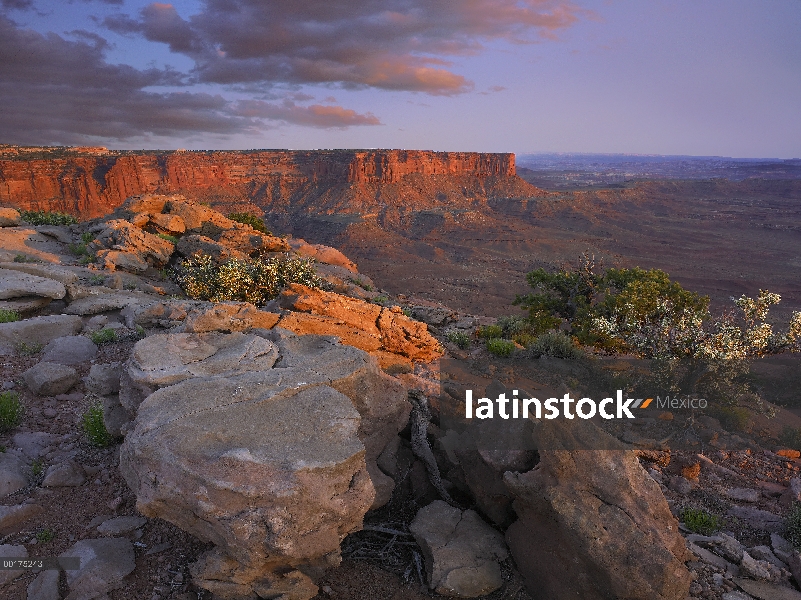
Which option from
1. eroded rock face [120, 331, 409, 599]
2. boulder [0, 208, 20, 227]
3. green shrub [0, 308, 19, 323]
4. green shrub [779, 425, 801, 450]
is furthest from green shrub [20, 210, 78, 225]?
green shrub [779, 425, 801, 450]

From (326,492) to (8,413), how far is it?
18.0 ft

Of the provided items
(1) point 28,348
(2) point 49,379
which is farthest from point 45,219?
(2) point 49,379

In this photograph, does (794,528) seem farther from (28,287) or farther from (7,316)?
(28,287)

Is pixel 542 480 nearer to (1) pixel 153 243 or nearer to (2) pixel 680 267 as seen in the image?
(1) pixel 153 243

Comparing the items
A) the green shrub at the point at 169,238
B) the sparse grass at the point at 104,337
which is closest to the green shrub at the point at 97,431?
the sparse grass at the point at 104,337

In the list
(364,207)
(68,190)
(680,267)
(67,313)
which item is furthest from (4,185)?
(680,267)

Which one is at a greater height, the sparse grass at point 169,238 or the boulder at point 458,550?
the sparse grass at point 169,238

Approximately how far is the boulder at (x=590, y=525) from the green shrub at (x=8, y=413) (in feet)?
22.5

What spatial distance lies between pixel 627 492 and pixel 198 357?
17.7 ft

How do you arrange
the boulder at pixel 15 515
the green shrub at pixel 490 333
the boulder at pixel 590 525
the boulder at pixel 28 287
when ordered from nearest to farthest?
the boulder at pixel 590 525
the boulder at pixel 15 515
the boulder at pixel 28 287
the green shrub at pixel 490 333

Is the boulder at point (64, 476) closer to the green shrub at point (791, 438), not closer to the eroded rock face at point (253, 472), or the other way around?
the eroded rock face at point (253, 472)

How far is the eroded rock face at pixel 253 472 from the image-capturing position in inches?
158

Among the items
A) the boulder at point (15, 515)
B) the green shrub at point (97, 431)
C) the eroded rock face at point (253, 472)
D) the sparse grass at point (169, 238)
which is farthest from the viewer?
the sparse grass at point (169, 238)

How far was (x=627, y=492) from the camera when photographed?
493 cm
